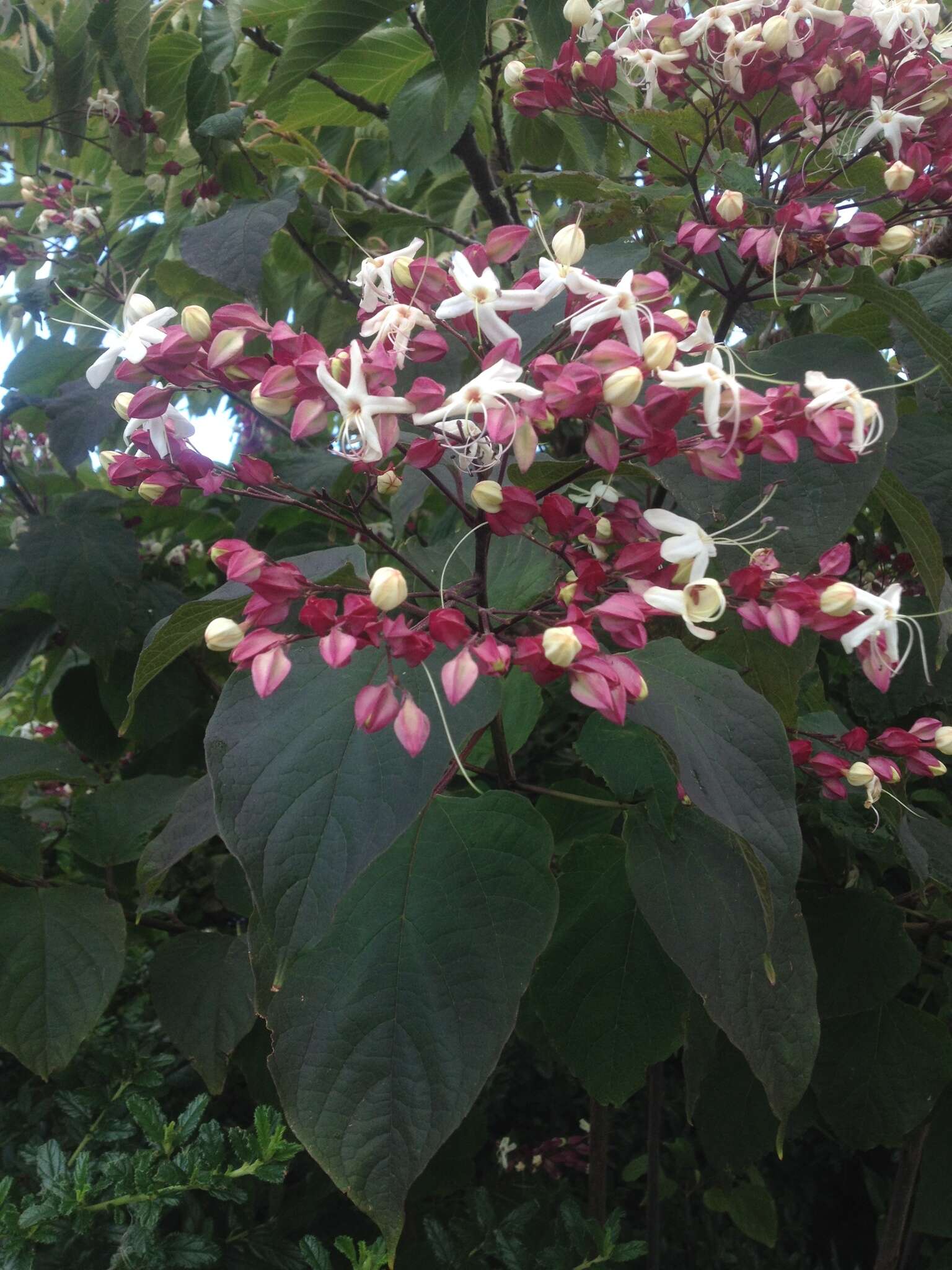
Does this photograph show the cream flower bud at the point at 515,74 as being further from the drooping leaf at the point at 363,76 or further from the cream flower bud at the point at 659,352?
the cream flower bud at the point at 659,352

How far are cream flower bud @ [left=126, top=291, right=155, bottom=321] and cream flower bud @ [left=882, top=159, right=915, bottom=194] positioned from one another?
1.90 ft

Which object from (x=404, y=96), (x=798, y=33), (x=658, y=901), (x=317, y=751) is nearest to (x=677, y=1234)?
(x=658, y=901)

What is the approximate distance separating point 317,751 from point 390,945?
0.16 meters

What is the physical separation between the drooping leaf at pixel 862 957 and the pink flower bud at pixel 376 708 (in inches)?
22.3

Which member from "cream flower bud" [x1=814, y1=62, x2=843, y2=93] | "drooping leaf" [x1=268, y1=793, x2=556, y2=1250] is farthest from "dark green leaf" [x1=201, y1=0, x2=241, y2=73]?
"drooping leaf" [x1=268, y1=793, x2=556, y2=1250]

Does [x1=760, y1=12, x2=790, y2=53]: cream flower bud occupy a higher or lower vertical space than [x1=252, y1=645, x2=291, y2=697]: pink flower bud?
higher

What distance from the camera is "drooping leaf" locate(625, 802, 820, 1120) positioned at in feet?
1.93

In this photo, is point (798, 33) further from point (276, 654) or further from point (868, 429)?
point (276, 654)

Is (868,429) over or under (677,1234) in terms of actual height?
over

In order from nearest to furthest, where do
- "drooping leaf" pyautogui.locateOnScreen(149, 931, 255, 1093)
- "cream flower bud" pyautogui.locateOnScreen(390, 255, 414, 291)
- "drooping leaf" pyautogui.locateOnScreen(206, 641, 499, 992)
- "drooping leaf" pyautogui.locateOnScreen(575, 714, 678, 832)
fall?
"drooping leaf" pyautogui.locateOnScreen(206, 641, 499, 992) < "cream flower bud" pyautogui.locateOnScreen(390, 255, 414, 291) < "drooping leaf" pyautogui.locateOnScreen(575, 714, 678, 832) < "drooping leaf" pyautogui.locateOnScreen(149, 931, 255, 1093)

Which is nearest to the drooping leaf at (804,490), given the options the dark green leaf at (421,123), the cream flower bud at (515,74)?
the cream flower bud at (515,74)

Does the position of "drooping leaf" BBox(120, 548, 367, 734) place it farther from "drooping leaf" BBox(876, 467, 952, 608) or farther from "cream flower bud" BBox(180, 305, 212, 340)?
"drooping leaf" BBox(876, 467, 952, 608)

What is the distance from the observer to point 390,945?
23.4 inches

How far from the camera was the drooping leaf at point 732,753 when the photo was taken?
1.67 ft
